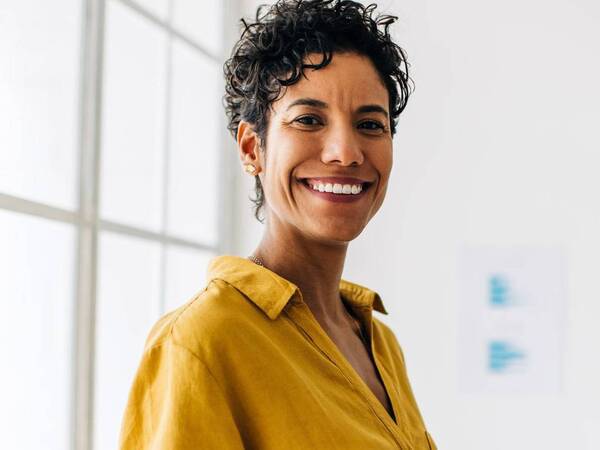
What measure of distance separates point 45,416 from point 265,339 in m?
1.10

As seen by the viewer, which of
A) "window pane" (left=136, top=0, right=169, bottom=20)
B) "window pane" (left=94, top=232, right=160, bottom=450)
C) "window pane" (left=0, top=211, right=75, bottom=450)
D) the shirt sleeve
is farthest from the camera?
"window pane" (left=136, top=0, right=169, bottom=20)

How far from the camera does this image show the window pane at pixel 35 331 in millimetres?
1936

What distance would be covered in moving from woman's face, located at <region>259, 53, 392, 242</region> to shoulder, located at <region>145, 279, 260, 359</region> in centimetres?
17

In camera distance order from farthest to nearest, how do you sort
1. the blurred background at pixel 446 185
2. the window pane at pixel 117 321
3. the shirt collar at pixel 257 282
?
the blurred background at pixel 446 185 < the window pane at pixel 117 321 < the shirt collar at pixel 257 282

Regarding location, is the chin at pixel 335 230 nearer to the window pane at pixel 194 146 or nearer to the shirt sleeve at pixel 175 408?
the shirt sleeve at pixel 175 408

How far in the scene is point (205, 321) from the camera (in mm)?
1114

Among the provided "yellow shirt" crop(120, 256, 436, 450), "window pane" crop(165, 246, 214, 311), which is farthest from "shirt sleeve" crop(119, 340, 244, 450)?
"window pane" crop(165, 246, 214, 311)

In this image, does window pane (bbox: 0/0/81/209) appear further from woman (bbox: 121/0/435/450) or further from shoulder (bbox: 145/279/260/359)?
shoulder (bbox: 145/279/260/359)

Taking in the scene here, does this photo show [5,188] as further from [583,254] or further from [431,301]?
[583,254]

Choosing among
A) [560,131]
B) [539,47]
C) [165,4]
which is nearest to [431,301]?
[560,131]

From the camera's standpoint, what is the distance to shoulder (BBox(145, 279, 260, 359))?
110 centimetres

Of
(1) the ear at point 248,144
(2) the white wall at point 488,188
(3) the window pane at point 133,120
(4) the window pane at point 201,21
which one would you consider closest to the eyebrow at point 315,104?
(1) the ear at point 248,144

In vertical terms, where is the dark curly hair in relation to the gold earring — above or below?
above

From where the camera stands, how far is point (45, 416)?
6.84 feet
